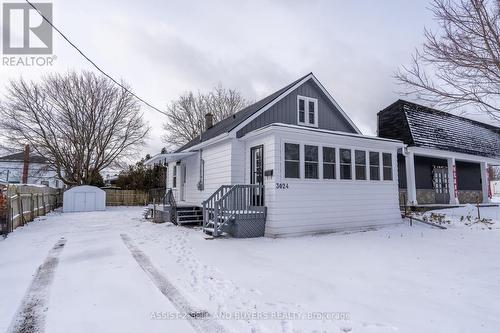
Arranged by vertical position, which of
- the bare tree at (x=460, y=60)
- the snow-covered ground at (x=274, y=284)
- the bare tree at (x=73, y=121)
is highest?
the bare tree at (x=73, y=121)

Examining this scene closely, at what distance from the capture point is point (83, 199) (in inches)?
894

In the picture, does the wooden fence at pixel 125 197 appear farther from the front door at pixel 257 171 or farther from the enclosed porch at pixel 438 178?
the enclosed porch at pixel 438 178

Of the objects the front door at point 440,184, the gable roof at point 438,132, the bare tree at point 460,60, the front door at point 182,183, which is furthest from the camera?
the front door at point 440,184

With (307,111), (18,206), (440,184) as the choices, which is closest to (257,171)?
(307,111)

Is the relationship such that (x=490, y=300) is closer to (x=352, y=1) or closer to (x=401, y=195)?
(x=352, y=1)

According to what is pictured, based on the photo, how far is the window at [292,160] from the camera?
963 cm

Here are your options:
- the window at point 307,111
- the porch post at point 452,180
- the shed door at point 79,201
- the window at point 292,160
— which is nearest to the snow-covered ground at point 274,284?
the window at point 292,160

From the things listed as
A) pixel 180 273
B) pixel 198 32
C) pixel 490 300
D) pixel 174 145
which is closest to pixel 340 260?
pixel 490 300

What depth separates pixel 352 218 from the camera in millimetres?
10906

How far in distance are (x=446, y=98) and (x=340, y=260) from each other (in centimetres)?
400

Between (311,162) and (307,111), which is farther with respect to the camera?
(307,111)

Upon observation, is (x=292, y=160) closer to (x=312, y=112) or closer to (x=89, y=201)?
(x=312, y=112)

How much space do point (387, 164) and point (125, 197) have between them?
23540mm

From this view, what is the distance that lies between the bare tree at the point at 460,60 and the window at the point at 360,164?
4.79 meters
